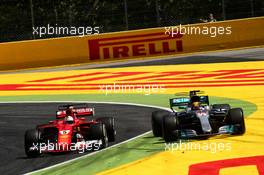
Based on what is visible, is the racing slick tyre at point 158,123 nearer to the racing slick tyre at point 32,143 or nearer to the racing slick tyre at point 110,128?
the racing slick tyre at point 110,128

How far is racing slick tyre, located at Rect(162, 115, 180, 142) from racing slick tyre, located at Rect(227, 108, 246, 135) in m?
1.10

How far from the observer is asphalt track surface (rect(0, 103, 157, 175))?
472 inches

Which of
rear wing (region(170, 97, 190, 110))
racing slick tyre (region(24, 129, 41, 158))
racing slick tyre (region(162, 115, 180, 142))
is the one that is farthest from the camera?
rear wing (region(170, 97, 190, 110))

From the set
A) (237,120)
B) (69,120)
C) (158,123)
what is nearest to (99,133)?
(69,120)

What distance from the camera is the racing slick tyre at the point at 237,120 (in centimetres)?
1255

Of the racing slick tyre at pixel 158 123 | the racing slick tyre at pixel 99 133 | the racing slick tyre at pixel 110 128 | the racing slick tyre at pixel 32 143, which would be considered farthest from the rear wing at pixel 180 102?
the racing slick tyre at pixel 32 143

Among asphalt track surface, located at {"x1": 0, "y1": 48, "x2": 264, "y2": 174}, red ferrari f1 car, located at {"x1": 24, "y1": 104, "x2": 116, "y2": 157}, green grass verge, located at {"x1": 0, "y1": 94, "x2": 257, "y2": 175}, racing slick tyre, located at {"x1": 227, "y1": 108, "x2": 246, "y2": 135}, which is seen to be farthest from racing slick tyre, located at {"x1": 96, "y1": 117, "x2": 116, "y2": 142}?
racing slick tyre, located at {"x1": 227, "y1": 108, "x2": 246, "y2": 135}

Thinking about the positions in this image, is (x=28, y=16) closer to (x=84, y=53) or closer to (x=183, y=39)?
(x=84, y=53)

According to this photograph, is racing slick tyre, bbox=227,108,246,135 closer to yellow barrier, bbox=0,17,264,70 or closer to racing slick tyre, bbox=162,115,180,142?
→ racing slick tyre, bbox=162,115,180,142

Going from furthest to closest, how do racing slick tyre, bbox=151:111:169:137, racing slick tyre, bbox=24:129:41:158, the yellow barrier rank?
the yellow barrier, racing slick tyre, bbox=151:111:169:137, racing slick tyre, bbox=24:129:41:158

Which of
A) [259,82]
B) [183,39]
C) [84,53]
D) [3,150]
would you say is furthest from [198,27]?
[3,150]

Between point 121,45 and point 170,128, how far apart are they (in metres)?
20.9

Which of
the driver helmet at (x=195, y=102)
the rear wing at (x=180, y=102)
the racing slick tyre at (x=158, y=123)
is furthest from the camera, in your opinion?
the rear wing at (x=180, y=102)

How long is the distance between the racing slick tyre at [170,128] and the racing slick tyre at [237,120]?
1098mm
